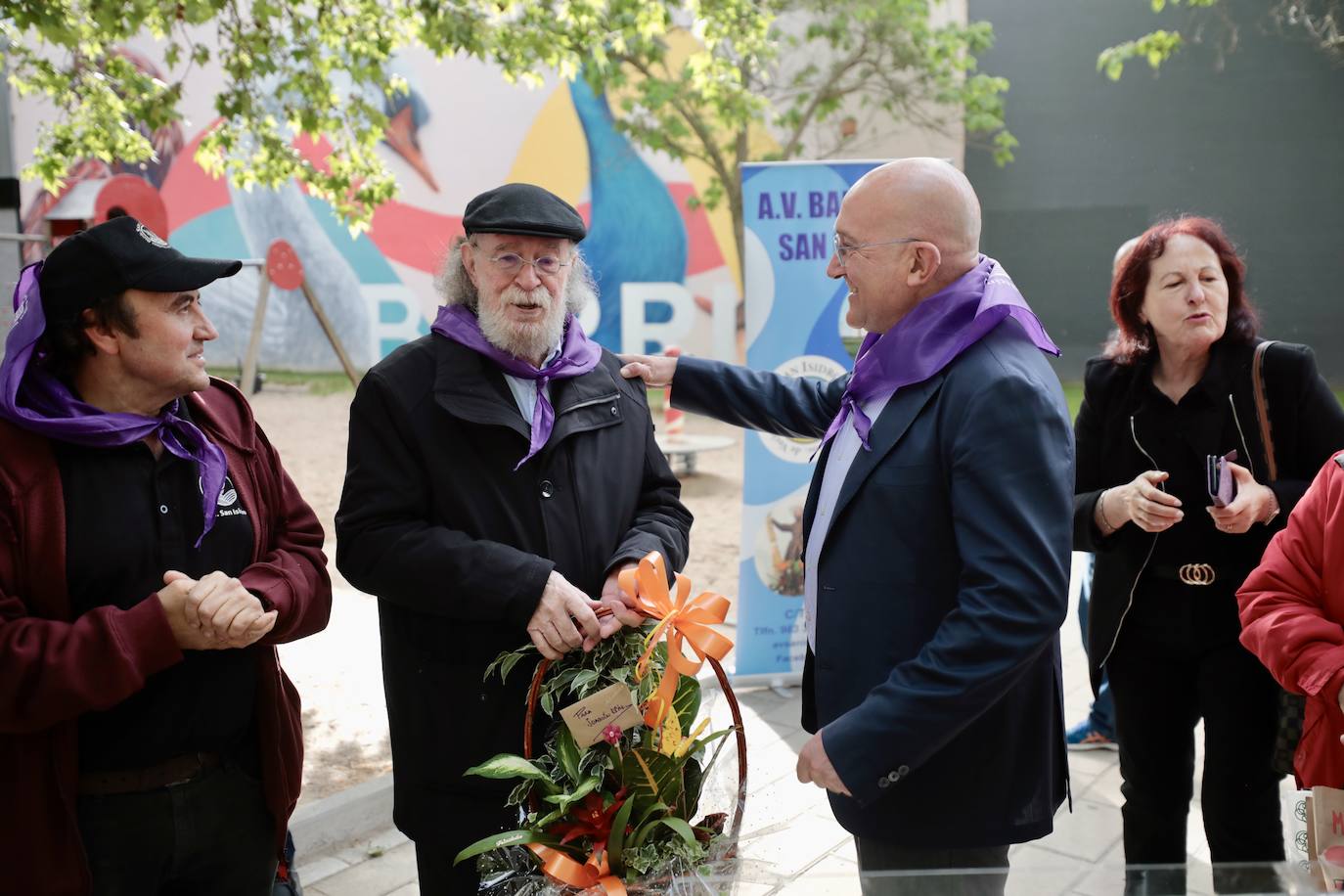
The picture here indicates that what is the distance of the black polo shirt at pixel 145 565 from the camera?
74.7 inches

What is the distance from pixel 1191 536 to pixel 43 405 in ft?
8.56

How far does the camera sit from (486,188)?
46.9 ft

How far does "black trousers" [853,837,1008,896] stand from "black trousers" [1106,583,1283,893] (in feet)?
3.21

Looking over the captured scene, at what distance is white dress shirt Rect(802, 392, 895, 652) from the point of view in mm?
1915

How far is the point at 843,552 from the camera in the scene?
188 centimetres

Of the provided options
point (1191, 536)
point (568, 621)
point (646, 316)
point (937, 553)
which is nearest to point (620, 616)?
point (568, 621)

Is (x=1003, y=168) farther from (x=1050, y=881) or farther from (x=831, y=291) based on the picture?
(x=1050, y=881)

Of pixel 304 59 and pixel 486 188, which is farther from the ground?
pixel 486 188

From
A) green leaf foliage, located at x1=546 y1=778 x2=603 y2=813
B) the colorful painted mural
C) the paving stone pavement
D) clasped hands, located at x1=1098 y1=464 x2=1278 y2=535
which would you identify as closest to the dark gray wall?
the colorful painted mural

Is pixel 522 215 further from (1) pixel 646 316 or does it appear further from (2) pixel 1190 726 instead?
(1) pixel 646 316

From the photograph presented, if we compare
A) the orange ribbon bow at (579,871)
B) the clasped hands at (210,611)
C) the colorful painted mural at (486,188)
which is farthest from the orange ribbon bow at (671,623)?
the colorful painted mural at (486,188)

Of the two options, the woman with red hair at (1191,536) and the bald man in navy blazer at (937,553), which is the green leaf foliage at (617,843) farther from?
the woman with red hair at (1191,536)

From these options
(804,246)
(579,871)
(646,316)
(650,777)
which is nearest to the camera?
(579,871)

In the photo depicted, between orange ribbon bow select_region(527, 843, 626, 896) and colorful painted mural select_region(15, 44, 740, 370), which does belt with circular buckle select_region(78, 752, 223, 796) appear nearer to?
orange ribbon bow select_region(527, 843, 626, 896)
